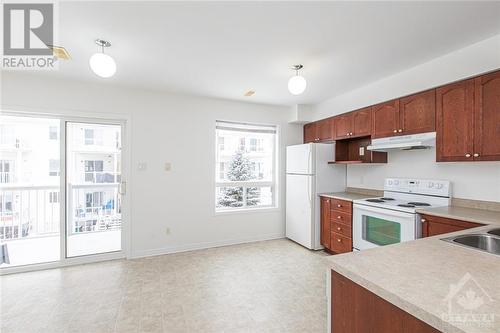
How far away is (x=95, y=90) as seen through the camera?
138 inches

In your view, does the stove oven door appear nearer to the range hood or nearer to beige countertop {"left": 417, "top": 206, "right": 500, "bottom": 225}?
beige countertop {"left": 417, "top": 206, "right": 500, "bottom": 225}

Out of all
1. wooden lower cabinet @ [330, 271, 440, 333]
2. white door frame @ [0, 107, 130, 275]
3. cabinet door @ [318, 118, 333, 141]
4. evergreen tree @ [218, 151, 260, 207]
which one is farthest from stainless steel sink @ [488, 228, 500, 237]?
white door frame @ [0, 107, 130, 275]

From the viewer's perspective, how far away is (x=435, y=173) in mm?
2938

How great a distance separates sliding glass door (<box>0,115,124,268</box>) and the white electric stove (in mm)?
3409

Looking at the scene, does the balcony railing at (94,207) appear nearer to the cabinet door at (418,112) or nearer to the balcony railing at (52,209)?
the balcony railing at (52,209)

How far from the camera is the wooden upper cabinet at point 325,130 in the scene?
4188mm

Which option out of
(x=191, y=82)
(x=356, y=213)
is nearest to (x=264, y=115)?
(x=191, y=82)

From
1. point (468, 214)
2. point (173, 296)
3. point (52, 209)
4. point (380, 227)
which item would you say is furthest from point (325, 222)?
point (52, 209)

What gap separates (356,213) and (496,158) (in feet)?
4.91

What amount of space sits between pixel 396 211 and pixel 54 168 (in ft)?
14.6

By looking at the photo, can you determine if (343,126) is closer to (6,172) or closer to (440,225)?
(440,225)

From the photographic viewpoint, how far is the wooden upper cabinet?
419cm

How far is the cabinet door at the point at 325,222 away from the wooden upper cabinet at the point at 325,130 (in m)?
1.08

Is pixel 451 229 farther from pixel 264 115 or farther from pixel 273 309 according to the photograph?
pixel 264 115
